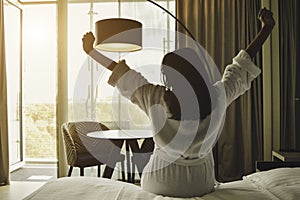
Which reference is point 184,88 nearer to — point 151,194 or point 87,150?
point 151,194

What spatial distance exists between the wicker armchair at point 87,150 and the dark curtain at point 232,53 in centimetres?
129

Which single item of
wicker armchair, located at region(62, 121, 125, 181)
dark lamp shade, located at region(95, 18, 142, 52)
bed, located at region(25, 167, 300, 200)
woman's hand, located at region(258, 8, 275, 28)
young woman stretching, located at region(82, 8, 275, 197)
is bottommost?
wicker armchair, located at region(62, 121, 125, 181)

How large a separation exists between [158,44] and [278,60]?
1.48 metres

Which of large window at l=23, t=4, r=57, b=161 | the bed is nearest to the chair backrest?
large window at l=23, t=4, r=57, b=161

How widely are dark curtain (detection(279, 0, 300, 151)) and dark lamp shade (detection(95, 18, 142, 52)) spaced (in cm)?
189

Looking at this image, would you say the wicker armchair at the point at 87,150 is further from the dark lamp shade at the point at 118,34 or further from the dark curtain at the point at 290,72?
the dark curtain at the point at 290,72

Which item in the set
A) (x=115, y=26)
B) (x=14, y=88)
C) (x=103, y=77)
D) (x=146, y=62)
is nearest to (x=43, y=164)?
(x=14, y=88)

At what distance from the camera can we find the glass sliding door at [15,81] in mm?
5520

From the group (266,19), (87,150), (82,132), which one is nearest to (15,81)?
(82,132)

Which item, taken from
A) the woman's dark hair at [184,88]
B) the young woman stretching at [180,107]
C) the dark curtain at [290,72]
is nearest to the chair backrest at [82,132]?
the dark curtain at [290,72]

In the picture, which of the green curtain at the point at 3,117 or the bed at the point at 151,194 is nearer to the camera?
the bed at the point at 151,194

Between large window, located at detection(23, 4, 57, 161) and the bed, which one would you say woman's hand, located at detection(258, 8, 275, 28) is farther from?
large window, located at detection(23, 4, 57, 161)

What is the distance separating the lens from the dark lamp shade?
2996 millimetres

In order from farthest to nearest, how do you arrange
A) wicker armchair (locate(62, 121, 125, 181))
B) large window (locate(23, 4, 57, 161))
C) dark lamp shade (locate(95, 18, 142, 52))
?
large window (locate(23, 4, 57, 161))
wicker armchair (locate(62, 121, 125, 181))
dark lamp shade (locate(95, 18, 142, 52))
